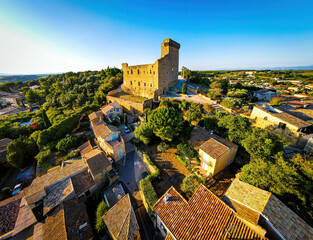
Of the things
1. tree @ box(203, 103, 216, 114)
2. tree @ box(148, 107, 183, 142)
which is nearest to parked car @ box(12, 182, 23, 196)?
tree @ box(148, 107, 183, 142)

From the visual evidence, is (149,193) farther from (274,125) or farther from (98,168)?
(274,125)

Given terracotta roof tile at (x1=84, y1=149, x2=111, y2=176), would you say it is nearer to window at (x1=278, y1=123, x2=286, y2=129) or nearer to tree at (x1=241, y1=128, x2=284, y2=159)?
tree at (x1=241, y1=128, x2=284, y2=159)

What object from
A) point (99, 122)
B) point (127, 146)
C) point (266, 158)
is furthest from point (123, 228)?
point (99, 122)

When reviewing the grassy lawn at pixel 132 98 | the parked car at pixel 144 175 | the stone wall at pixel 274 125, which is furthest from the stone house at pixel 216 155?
the grassy lawn at pixel 132 98

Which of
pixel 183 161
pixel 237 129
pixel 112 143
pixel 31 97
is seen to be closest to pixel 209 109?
pixel 237 129

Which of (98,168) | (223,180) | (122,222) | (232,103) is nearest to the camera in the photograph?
(122,222)

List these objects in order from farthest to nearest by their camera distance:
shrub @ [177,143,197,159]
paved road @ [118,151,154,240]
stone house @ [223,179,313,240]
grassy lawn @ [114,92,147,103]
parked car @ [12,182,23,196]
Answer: grassy lawn @ [114,92,147,103], parked car @ [12,182,23,196], shrub @ [177,143,197,159], paved road @ [118,151,154,240], stone house @ [223,179,313,240]

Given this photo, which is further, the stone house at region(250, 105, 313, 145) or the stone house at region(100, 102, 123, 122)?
the stone house at region(100, 102, 123, 122)
